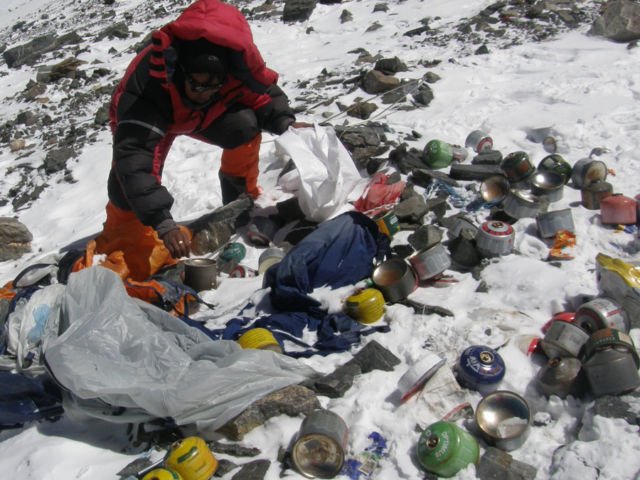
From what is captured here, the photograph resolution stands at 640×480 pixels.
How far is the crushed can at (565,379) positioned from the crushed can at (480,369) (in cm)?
18

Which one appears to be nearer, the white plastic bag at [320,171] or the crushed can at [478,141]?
the white plastic bag at [320,171]

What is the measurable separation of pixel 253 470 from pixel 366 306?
100 cm

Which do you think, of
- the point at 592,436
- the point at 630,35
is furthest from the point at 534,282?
the point at 630,35

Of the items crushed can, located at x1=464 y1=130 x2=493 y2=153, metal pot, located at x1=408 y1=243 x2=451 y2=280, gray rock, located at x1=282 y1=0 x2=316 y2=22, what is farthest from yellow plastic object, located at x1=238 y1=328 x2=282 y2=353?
gray rock, located at x1=282 y1=0 x2=316 y2=22

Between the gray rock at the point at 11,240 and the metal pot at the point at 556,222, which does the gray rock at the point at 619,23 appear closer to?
the metal pot at the point at 556,222

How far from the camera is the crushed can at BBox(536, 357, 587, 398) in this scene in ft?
7.03

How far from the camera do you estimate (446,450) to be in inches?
75.2

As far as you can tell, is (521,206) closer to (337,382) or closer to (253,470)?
(337,382)

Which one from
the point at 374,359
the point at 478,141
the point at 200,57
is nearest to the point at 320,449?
the point at 374,359

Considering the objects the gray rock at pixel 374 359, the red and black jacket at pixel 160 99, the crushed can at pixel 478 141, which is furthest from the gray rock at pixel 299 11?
the gray rock at pixel 374 359

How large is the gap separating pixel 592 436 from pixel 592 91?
3.60 metres

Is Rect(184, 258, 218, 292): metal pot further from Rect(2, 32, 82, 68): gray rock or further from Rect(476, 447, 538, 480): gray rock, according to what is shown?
Rect(2, 32, 82, 68): gray rock

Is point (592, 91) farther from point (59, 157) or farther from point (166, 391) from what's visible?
point (59, 157)

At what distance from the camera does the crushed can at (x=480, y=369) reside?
2.23 meters
